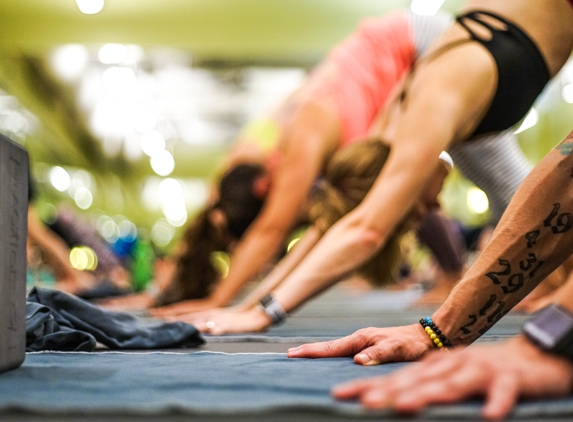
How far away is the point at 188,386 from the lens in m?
0.69

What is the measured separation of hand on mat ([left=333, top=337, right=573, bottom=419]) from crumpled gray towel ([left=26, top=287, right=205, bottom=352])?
2.19 ft

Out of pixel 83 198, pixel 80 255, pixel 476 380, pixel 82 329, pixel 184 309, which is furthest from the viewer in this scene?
pixel 83 198

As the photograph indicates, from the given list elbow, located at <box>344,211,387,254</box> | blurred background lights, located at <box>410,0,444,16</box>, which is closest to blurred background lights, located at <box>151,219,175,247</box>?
blurred background lights, located at <box>410,0,444,16</box>

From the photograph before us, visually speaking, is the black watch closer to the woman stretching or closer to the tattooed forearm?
the tattooed forearm

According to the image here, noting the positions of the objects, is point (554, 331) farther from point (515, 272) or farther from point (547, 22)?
point (547, 22)

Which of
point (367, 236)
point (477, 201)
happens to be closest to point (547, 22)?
point (367, 236)

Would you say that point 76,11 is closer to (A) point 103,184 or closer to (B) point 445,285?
(B) point 445,285

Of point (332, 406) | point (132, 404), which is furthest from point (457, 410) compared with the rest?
point (132, 404)

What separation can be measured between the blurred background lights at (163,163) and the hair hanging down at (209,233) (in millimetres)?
8749

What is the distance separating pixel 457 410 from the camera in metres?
0.54

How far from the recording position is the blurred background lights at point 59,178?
34.6 feet

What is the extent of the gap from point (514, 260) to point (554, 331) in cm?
30

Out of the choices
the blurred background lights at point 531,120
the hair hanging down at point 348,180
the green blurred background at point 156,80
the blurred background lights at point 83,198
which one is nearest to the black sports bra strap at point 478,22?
the hair hanging down at point 348,180

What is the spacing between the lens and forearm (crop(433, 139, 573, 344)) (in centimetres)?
84
